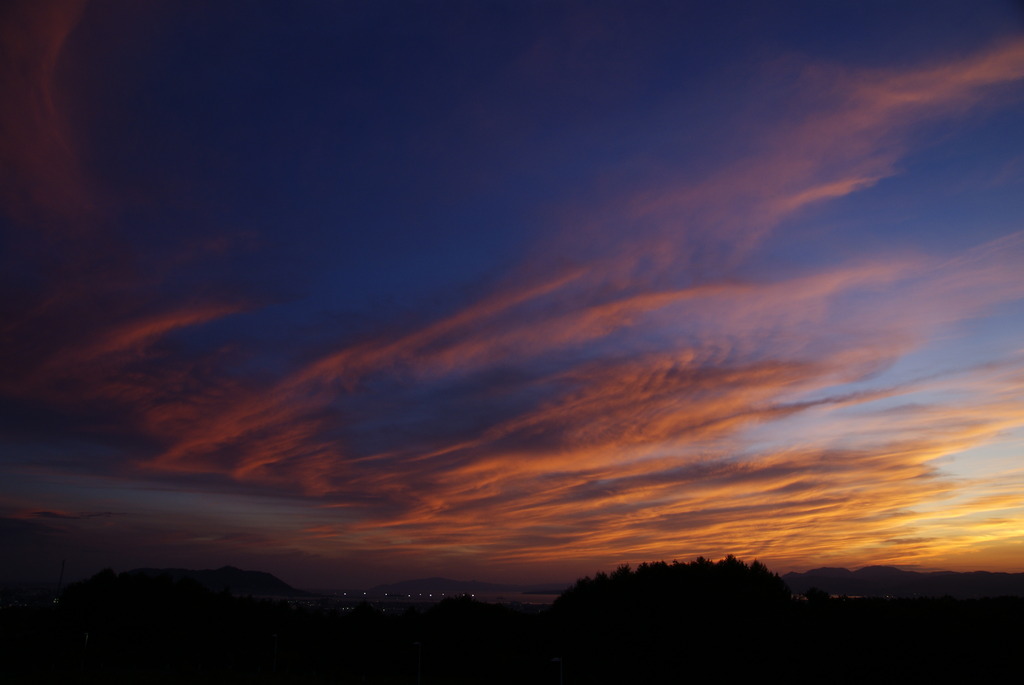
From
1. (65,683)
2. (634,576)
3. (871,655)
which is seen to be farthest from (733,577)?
(65,683)

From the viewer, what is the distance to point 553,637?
46.0 m

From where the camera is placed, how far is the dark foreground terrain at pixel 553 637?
1191 inches

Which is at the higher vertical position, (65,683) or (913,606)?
(913,606)

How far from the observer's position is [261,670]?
4631 cm

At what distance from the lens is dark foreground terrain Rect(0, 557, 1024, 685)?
3025 cm

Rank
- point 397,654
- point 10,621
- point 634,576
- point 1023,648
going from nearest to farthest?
point 1023,648 < point 634,576 < point 397,654 < point 10,621

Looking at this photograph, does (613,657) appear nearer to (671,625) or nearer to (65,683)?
(671,625)

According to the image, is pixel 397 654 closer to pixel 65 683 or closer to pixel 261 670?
pixel 261 670

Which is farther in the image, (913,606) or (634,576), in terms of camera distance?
(634,576)

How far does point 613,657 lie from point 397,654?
64.5 ft

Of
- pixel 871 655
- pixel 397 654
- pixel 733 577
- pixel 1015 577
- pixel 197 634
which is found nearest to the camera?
pixel 871 655

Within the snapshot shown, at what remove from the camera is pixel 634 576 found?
158 feet

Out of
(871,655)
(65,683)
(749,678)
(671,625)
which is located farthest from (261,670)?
(871,655)

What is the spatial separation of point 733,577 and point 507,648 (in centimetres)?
1707
